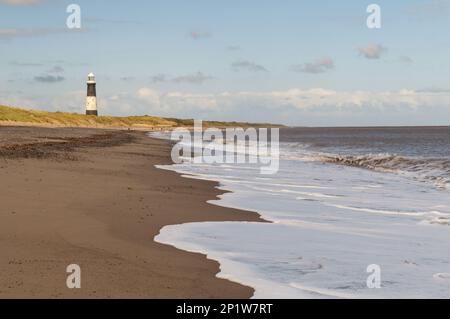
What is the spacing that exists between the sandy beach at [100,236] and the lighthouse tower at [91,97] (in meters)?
111

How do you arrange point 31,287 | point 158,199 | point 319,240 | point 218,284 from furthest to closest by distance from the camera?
point 158,199 → point 319,240 → point 218,284 → point 31,287

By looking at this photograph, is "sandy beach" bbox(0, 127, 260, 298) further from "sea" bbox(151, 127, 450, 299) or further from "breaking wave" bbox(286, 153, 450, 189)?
"breaking wave" bbox(286, 153, 450, 189)

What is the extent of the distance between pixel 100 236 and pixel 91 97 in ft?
398

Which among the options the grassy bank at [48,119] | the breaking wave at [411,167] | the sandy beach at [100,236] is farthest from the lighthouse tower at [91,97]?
the sandy beach at [100,236]

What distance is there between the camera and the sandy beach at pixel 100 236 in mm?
6234

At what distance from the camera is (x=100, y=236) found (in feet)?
29.1

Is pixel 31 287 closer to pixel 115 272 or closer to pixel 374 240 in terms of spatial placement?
pixel 115 272

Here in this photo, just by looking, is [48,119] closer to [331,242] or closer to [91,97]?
[91,97]

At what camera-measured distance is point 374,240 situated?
30.9 ft

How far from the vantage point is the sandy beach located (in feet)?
20.5

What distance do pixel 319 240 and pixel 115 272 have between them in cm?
375

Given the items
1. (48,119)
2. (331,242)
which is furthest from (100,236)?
(48,119)
